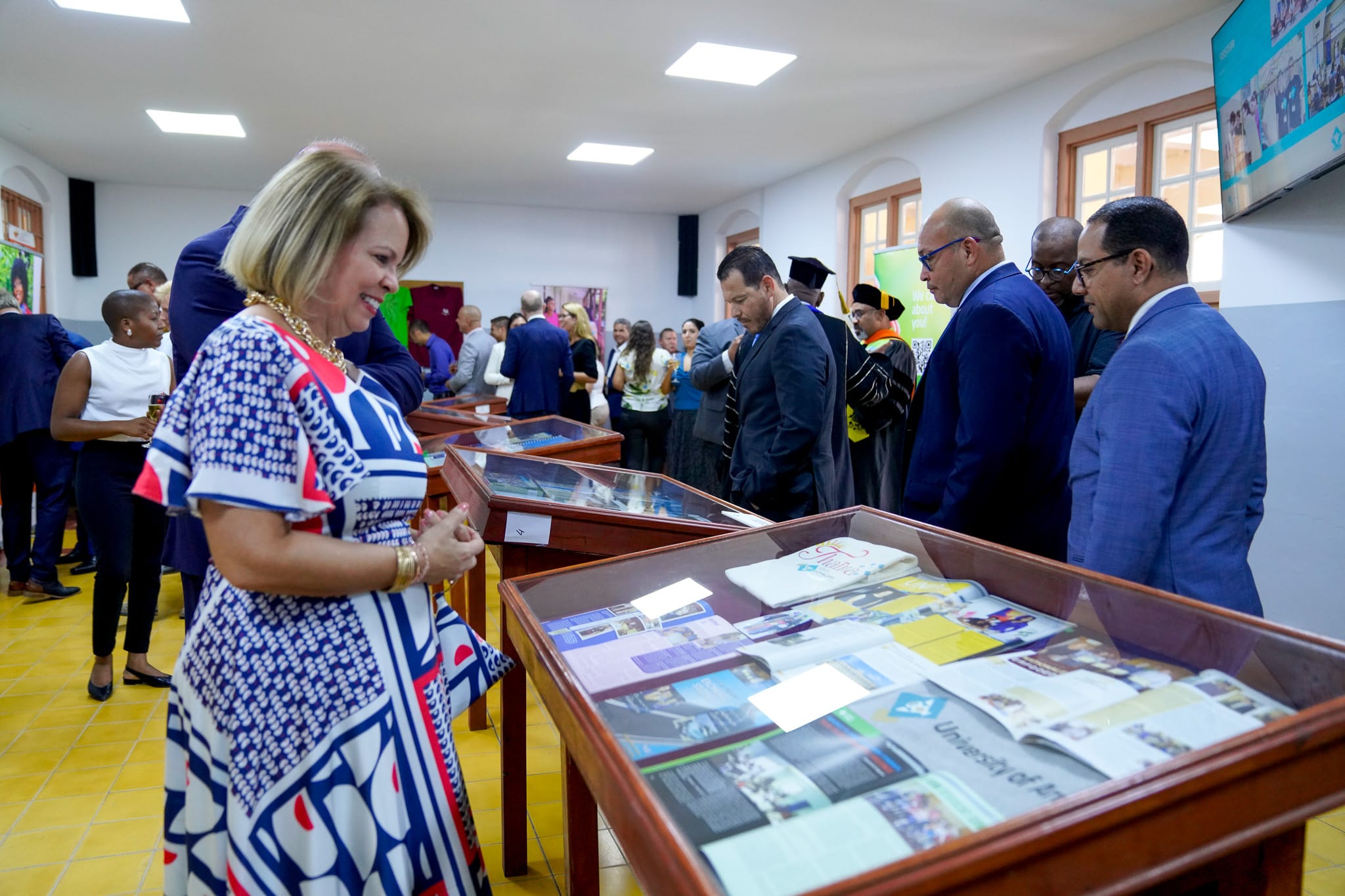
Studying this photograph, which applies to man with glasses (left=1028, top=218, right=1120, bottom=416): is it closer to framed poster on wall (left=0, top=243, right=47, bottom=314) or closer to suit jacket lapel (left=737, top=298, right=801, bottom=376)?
suit jacket lapel (left=737, top=298, right=801, bottom=376)

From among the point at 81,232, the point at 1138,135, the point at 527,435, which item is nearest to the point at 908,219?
the point at 1138,135

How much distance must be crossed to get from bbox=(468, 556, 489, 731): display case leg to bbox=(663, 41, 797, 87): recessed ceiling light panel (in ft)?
13.0

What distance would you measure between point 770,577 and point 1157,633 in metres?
0.66

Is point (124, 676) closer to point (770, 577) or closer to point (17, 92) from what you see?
point (770, 577)

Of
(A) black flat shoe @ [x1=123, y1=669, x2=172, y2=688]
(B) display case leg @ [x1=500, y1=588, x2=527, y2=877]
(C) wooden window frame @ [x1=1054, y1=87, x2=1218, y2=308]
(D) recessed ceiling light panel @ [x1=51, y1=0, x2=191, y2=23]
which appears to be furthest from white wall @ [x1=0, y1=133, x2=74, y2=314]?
(C) wooden window frame @ [x1=1054, y1=87, x2=1218, y2=308]

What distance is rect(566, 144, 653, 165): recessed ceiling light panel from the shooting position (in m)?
8.66

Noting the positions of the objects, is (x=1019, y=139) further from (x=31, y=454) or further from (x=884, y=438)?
(x=31, y=454)

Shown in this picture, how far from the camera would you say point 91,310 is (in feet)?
34.5

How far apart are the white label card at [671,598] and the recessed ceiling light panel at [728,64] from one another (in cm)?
491

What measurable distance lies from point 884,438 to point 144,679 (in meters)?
3.44

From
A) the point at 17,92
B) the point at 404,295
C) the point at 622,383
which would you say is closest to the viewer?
the point at 17,92

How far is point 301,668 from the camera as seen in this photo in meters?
1.23

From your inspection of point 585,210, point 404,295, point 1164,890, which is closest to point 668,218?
point 585,210

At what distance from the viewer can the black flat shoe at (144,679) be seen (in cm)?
352
